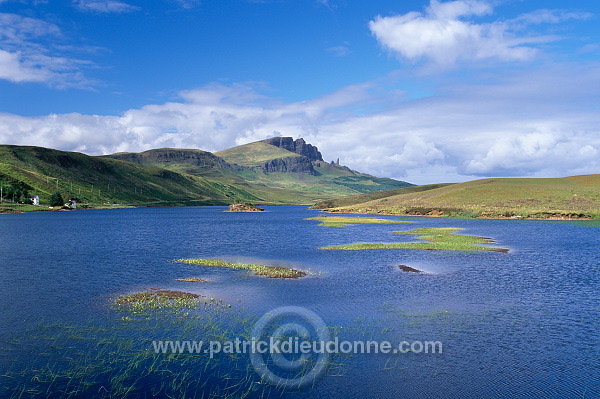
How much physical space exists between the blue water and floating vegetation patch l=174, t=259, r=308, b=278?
2237 mm

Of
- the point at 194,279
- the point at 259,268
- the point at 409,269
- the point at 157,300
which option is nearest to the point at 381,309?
the point at 409,269

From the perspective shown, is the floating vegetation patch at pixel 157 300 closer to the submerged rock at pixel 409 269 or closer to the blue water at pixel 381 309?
the blue water at pixel 381 309

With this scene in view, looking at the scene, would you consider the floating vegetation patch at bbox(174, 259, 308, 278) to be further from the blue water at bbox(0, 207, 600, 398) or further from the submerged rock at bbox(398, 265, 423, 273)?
the submerged rock at bbox(398, 265, 423, 273)

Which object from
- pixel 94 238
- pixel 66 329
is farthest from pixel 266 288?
pixel 94 238

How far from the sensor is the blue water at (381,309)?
881 inches

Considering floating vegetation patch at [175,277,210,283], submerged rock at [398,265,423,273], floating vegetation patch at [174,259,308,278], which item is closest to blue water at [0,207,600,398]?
submerged rock at [398,265,423,273]

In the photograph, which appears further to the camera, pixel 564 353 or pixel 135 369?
pixel 564 353

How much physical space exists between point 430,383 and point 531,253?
60.7 m

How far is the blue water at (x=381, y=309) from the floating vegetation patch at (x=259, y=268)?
88.1 inches

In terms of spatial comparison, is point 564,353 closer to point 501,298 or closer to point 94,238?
point 501,298

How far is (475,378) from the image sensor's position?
22625 mm

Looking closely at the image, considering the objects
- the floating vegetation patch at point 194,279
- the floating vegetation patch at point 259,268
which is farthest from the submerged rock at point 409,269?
the floating vegetation patch at point 194,279

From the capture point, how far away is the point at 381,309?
36.1 m

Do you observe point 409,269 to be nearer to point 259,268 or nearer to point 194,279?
point 259,268
